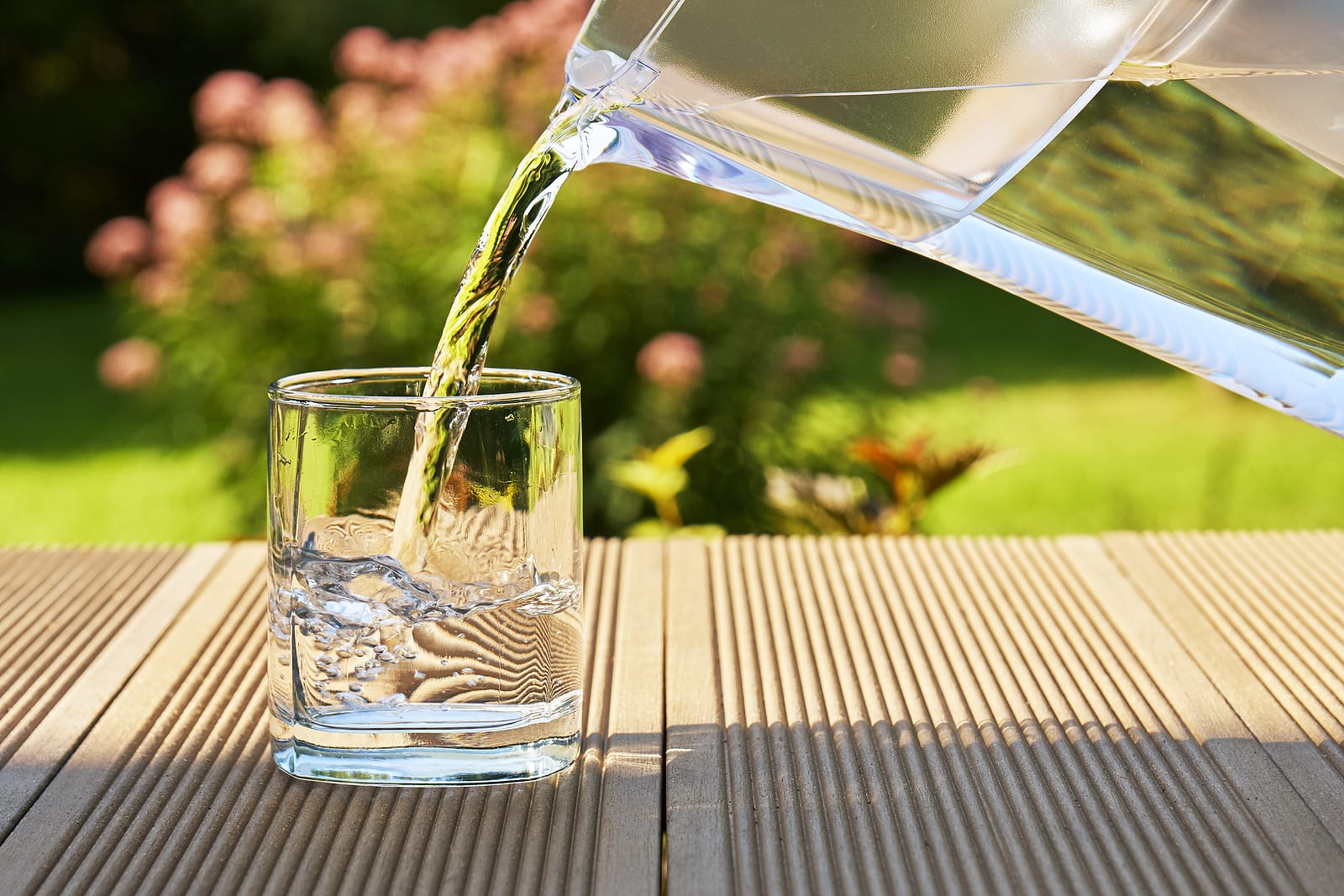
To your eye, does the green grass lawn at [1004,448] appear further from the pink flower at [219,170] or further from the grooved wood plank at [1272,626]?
the grooved wood plank at [1272,626]

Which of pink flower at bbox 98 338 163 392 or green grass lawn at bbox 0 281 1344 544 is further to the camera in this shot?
green grass lawn at bbox 0 281 1344 544

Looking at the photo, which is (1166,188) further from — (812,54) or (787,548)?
(787,548)

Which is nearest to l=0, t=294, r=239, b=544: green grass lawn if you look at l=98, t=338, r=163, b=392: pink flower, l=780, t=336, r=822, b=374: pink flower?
l=98, t=338, r=163, b=392: pink flower

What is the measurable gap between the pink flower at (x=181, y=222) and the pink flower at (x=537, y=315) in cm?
66

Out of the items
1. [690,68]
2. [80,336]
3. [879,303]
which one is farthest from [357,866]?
[80,336]

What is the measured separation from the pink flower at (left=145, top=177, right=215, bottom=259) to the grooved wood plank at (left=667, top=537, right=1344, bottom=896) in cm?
186

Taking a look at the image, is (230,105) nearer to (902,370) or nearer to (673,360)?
(673,360)

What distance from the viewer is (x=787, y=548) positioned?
40.9 inches

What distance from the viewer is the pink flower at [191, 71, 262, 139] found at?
2.66 meters

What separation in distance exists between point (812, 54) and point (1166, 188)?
0.19 meters

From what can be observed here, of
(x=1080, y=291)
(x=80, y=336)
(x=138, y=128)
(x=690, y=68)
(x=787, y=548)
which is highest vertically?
(x=690, y=68)

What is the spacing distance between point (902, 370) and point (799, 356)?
266mm

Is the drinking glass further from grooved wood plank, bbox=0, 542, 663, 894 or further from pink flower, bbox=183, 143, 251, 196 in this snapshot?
pink flower, bbox=183, 143, 251, 196

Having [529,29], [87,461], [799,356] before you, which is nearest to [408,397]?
[799,356]
